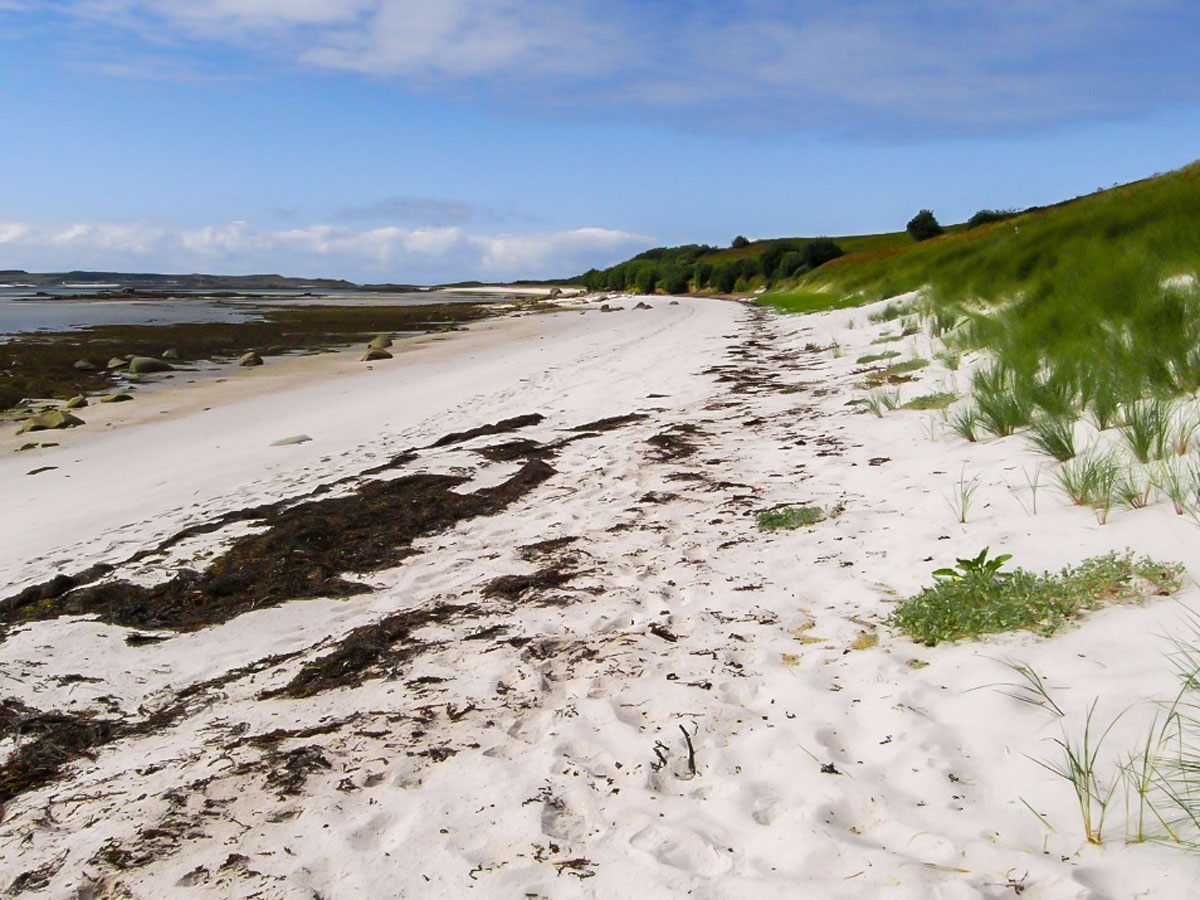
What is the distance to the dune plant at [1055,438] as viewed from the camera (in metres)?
5.06

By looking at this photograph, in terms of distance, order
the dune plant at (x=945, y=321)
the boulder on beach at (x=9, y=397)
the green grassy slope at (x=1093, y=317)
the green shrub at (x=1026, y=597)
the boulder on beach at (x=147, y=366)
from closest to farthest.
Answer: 1. the green shrub at (x=1026, y=597)
2. the green grassy slope at (x=1093, y=317)
3. the dune plant at (x=945, y=321)
4. the boulder on beach at (x=9, y=397)
5. the boulder on beach at (x=147, y=366)

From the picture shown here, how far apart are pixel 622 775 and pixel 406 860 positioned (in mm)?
771

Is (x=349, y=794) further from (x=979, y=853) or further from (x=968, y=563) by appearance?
(x=968, y=563)

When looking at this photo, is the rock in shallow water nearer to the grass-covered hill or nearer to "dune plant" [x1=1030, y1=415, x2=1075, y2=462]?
the grass-covered hill

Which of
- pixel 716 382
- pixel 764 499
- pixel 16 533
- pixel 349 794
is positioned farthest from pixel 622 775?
pixel 716 382

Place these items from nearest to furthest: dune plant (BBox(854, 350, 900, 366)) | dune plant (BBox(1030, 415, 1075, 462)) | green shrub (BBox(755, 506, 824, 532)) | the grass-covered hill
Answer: dune plant (BBox(1030, 415, 1075, 462)), green shrub (BBox(755, 506, 824, 532)), the grass-covered hill, dune plant (BBox(854, 350, 900, 366))

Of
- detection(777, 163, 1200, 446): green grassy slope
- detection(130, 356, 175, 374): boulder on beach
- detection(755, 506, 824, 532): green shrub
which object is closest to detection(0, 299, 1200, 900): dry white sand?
detection(755, 506, 824, 532): green shrub

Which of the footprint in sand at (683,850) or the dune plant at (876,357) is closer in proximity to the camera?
the footprint in sand at (683,850)

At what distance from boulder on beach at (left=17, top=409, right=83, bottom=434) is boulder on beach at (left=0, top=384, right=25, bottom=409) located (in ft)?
9.89

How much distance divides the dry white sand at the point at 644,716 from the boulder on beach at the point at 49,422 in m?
6.53

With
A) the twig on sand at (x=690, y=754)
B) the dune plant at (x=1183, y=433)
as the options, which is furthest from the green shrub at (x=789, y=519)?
the twig on sand at (x=690, y=754)

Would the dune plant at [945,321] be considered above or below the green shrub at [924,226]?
below

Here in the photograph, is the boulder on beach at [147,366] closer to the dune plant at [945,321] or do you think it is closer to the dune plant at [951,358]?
the dune plant at [945,321]

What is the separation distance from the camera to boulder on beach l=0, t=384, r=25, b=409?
15.0 m
